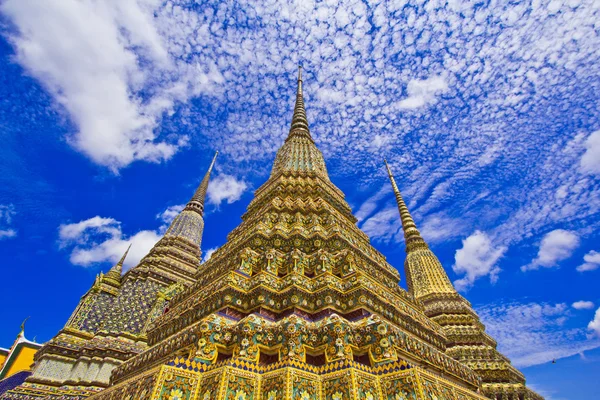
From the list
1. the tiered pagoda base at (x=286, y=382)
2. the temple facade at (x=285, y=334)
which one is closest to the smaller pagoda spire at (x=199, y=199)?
the temple facade at (x=285, y=334)

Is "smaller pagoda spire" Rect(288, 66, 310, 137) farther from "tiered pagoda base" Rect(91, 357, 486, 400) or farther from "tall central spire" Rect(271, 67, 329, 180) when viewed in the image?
"tiered pagoda base" Rect(91, 357, 486, 400)

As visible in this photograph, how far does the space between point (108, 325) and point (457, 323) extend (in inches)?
660

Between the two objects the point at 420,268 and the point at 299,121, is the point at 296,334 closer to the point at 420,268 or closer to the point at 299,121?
the point at 299,121

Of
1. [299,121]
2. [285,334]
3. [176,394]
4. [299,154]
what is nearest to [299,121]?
[299,121]

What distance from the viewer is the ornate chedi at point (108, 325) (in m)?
11.1

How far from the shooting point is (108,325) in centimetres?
1322

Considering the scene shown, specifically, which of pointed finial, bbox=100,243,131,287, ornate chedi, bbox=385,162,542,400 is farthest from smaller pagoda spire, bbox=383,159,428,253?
pointed finial, bbox=100,243,131,287

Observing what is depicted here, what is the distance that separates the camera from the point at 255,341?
4652 mm

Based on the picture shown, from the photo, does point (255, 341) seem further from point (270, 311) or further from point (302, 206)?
point (302, 206)

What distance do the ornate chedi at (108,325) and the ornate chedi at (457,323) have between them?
12.9m

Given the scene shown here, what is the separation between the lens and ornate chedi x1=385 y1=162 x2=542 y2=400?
13541 millimetres

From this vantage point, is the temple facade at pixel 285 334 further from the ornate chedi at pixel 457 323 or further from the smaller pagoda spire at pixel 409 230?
the smaller pagoda spire at pixel 409 230

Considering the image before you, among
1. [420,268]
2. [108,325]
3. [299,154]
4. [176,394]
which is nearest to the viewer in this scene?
[176,394]

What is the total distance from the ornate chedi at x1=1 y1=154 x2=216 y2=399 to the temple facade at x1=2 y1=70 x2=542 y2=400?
0.05 metres
